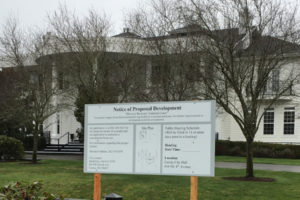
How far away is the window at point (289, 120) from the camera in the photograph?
30.7 metres

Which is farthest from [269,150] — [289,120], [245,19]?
[245,19]

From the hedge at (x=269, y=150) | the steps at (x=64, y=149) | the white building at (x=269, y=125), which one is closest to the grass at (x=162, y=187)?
the hedge at (x=269, y=150)

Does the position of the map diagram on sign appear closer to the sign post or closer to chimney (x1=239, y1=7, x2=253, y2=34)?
the sign post

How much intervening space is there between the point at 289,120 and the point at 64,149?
16691mm

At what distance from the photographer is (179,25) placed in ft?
46.4

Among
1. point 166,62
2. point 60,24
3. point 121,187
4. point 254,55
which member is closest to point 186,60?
point 166,62

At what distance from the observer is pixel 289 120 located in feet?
101

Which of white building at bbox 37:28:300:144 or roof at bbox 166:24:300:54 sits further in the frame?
white building at bbox 37:28:300:144

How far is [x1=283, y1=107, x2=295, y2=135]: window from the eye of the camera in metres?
30.7

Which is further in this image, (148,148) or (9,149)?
(9,149)

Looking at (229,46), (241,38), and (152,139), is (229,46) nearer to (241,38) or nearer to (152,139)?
(241,38)

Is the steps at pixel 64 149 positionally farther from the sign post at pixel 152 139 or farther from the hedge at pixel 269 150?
the sign post at pixel 152 139

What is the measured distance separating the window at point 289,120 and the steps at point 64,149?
50.0 ft

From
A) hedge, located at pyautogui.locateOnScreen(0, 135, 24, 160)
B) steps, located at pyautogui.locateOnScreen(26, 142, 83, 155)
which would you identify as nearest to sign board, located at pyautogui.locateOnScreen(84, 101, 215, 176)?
hedge, located at pyautogui.locateOnScreen(0, 135, 24, 160)
